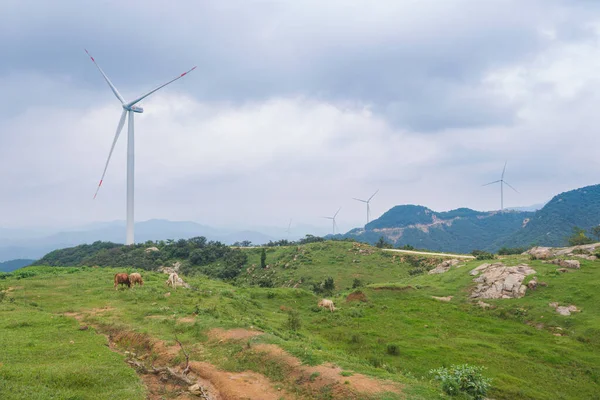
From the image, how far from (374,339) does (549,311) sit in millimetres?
15764

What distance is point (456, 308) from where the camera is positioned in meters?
31.6

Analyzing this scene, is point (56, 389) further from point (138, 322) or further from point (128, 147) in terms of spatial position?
point (128, 147)

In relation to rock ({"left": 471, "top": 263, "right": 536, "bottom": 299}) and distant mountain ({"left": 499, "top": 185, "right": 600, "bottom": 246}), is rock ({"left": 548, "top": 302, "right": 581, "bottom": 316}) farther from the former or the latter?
distant mountain ({"left": 499, "top": 185, "right": 600, "bottom": 246})

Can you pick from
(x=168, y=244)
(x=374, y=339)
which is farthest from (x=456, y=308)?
(x=168, y=244)

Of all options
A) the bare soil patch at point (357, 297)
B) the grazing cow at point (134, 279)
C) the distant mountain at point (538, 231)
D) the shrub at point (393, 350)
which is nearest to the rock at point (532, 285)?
the bare soil patch at point (357, 297)

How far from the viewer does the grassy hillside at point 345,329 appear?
14.2 meters

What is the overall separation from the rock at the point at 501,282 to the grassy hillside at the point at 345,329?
1.22 m

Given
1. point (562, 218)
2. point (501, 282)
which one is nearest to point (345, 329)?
point (501, 282)

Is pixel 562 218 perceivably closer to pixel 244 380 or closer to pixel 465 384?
pixel 465 384

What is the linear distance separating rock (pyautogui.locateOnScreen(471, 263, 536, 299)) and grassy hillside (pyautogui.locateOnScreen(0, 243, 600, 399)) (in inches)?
47.9

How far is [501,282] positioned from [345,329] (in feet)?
60.6

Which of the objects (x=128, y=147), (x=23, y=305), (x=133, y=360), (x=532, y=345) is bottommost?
(x=532, y=345)

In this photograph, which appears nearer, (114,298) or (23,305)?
(23,305)

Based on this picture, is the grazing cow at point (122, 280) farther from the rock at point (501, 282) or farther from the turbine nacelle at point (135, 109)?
the turbine nacelle at point (135, 109)
